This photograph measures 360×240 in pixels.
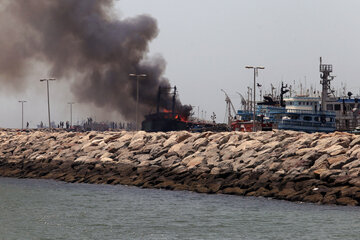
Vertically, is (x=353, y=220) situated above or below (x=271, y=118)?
below

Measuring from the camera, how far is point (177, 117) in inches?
5089

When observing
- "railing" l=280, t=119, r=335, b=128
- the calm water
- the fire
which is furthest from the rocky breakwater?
the fire

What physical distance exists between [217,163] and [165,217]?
13.1 metres

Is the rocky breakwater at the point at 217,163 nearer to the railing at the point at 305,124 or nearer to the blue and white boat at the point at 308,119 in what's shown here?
the railing at the point at 305,124

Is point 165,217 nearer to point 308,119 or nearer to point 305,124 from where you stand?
point 305,124

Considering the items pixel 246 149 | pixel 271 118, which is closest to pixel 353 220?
pixel 246 149

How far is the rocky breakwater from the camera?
4206 centimetres

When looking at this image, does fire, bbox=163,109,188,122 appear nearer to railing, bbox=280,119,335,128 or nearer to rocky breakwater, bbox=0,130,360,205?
railing, bbox=280,119,335,128

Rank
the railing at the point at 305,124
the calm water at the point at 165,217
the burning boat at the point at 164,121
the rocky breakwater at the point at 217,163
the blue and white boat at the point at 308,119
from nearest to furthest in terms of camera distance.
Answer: the calm water at the point at 165,217
the rocky breakwater at the point at 217,163
the blue and white boat at the point at 308,119
the railing at the point at 305,124
the burning boat at the point at 164,121

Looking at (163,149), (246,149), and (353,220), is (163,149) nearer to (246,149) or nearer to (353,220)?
(246,149)

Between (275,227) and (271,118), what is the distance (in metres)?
66.9

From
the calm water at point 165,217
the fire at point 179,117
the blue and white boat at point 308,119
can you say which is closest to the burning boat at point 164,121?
the fire at point 179,117

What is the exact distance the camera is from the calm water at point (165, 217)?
108 feet

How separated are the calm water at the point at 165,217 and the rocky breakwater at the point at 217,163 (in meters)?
1.92
